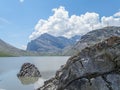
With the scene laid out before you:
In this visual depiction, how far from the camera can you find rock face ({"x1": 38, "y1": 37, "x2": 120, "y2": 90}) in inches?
790

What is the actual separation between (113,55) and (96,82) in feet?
8.09

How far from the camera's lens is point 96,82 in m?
20.0

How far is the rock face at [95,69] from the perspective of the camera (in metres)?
20.1

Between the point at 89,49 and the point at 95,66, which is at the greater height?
the point at 89,49

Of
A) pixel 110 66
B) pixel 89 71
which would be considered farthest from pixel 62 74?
pixel 110 66

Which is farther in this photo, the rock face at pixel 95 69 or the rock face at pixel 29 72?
the rock face at pixel 29 72

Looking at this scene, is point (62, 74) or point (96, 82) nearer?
point (96, 82)

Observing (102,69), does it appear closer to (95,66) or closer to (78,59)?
(95,66)

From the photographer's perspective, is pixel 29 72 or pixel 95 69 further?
pixel 29 72

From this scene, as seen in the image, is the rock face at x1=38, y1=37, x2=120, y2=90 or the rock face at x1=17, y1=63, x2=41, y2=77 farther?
the rock face at x1=17, y1=63, x2=41, y2=77

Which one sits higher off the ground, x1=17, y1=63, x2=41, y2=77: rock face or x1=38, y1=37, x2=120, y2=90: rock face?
x1=17, y1=63, x2=41, y2=77: rock face

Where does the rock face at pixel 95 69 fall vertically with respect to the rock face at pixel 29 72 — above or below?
below

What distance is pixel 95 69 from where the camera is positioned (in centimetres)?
2053

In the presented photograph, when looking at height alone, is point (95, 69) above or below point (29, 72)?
below
